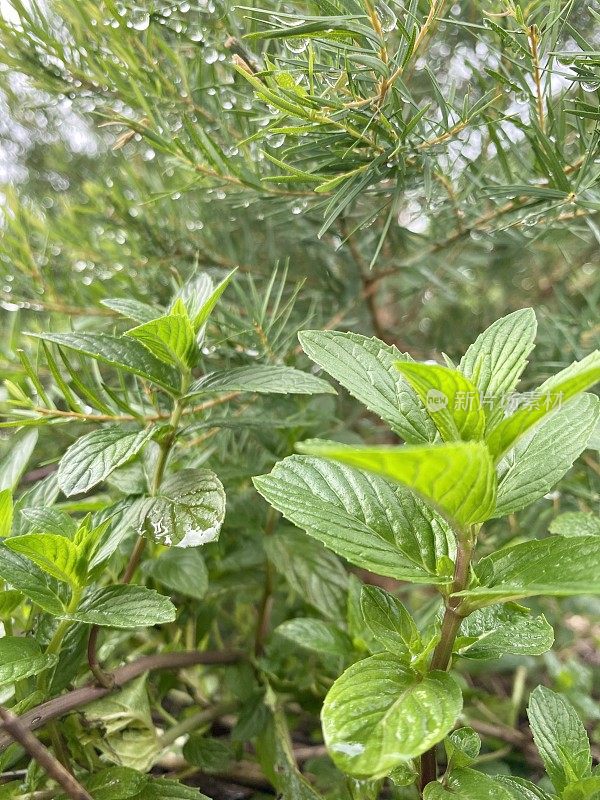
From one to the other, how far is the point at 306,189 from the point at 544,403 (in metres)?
0.27

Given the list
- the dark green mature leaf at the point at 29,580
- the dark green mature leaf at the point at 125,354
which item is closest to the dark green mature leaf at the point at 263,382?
the dark green mature leaf at the point at 125,354

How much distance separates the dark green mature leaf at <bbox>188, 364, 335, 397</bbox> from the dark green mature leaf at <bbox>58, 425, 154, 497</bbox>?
0.14 feet

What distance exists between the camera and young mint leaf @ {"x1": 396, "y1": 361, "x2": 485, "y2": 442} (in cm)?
23

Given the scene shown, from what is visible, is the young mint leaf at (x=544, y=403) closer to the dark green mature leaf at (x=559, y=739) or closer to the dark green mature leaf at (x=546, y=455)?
the dark green mature leaf at (x=546, y=455)

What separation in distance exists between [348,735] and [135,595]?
0.44ft

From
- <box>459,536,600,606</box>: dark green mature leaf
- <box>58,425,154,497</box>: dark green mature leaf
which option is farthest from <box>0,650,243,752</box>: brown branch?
<box>459,536,600,606</box>: dark green mature leaf

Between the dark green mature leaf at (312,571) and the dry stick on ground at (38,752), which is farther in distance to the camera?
the dark green mature leaf at (312,571)

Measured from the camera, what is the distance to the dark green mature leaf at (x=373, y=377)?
0.27 m

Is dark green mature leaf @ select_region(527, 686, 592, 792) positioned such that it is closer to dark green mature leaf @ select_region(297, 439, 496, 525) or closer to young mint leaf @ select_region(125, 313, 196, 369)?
dark green mature leaf @ select_region(297, 439, 496, 525)

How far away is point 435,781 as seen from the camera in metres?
0.27

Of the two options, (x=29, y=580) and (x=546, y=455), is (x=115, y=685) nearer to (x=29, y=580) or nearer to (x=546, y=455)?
(x=29, y=580)

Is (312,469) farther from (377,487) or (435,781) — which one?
(435,781)

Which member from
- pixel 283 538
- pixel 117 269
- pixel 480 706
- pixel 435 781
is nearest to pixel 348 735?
pixel 435 781

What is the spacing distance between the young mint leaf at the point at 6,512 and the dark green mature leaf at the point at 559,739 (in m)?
0.30
